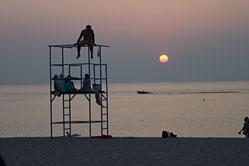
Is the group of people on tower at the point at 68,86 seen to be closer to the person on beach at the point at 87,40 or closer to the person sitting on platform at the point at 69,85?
the person sitting on platform at the point at 69,85

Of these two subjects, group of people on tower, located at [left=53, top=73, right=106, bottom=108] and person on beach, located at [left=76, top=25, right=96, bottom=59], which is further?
person on beach, located at [left=76, top=25, right=96, bottom=59]
